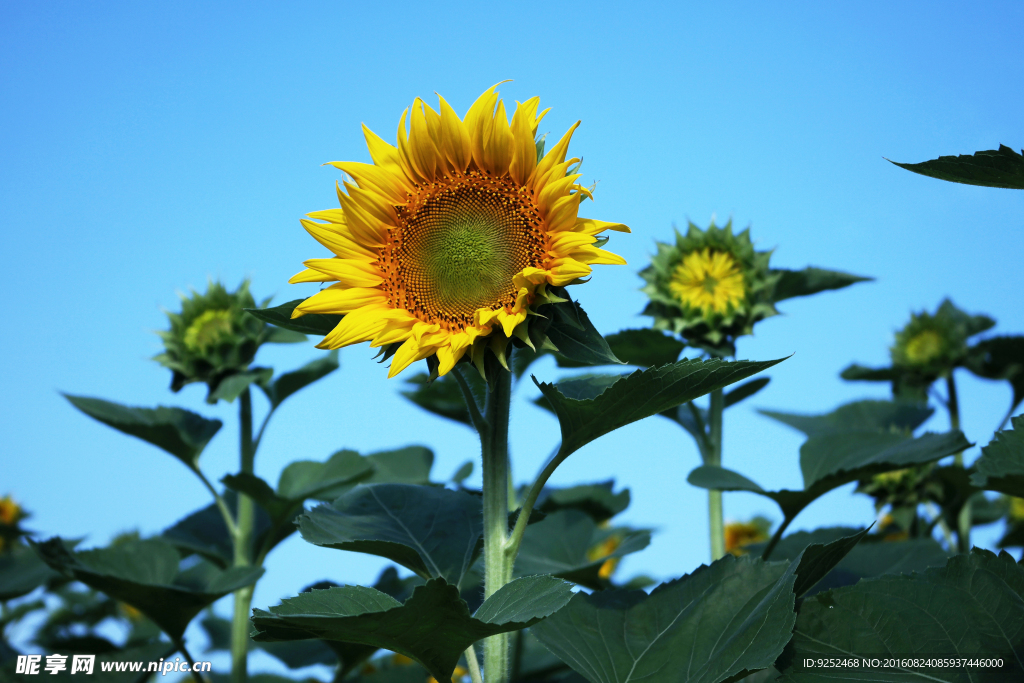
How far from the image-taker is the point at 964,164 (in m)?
1.59

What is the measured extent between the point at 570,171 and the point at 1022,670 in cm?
139

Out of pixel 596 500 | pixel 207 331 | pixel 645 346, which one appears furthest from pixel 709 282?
pixel 207 331

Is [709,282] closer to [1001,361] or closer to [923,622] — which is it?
[923,622]

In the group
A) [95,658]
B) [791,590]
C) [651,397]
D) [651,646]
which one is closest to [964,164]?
[651,397]

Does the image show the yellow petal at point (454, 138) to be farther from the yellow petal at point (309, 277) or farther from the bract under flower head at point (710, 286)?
the bract under flower head at point (710, 286)

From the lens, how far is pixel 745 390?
3.21m

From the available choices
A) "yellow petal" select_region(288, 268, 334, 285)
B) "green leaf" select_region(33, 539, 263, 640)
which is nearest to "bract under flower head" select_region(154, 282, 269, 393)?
"green leaf" select_region(33, 539, 263, 640)

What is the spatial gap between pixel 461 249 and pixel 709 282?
4.76ft

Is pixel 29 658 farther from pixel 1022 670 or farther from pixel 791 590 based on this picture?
pixel 1022 670

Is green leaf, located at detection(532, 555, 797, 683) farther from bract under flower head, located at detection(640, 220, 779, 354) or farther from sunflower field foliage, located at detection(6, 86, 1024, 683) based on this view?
bract under flower head, located at detection(640, 220, 779, 354)

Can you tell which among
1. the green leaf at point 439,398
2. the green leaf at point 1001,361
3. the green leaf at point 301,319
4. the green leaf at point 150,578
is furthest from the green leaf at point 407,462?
the green leaf at point 1001,361

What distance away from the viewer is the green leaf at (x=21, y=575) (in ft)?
12.5

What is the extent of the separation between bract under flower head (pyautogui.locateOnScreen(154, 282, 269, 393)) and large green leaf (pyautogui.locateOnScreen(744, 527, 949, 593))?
2160mm

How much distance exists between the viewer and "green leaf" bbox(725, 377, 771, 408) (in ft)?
10.4
